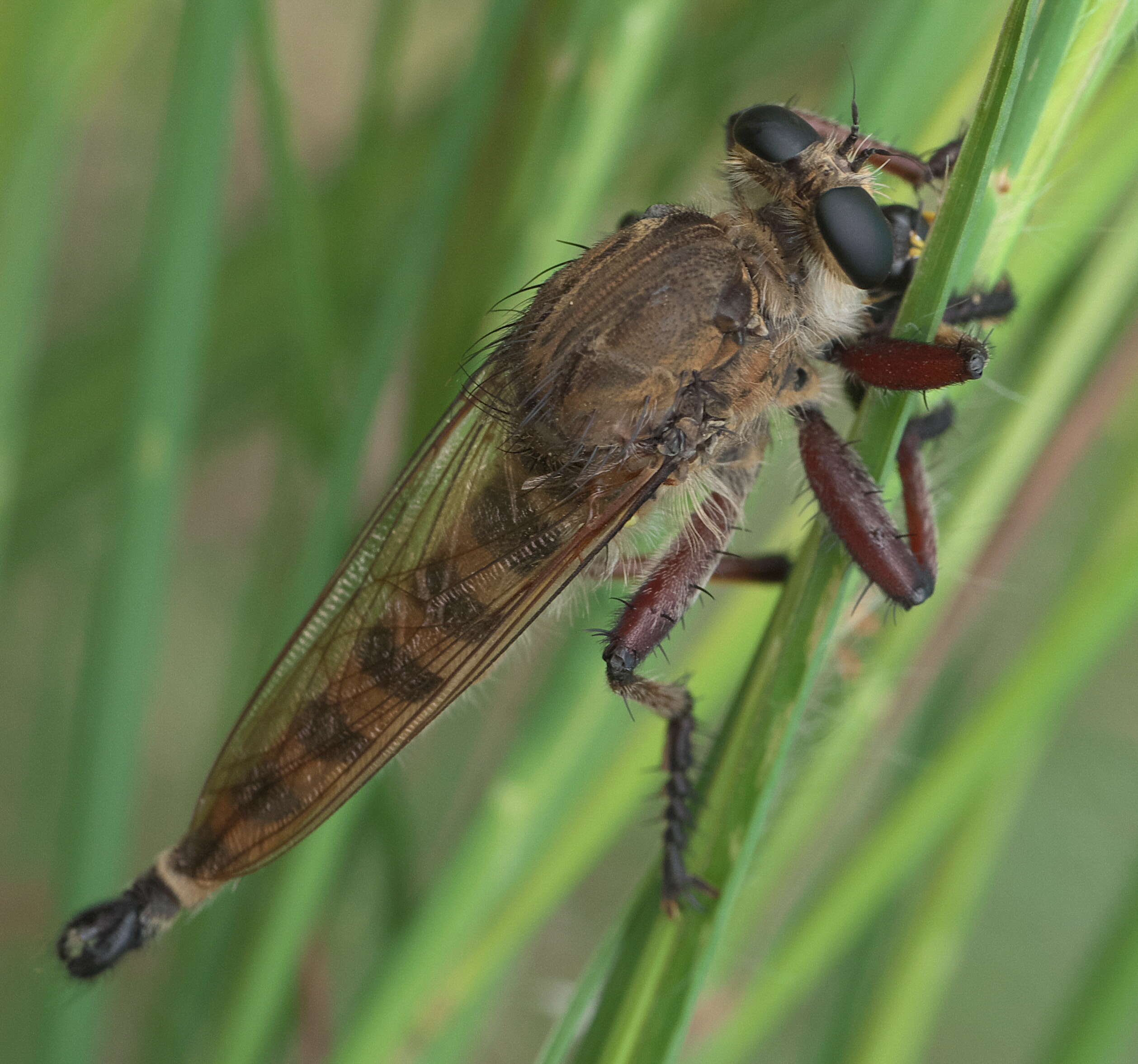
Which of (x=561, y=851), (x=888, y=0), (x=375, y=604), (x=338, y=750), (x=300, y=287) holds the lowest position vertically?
(x=561, y=851)

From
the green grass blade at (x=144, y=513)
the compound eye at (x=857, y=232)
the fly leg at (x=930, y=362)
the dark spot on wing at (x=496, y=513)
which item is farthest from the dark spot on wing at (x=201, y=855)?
the compound eye at (x=857, y=232)

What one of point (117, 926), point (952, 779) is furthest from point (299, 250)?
point (952, 779)

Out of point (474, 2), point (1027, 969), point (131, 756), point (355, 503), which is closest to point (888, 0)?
point (355, 503)

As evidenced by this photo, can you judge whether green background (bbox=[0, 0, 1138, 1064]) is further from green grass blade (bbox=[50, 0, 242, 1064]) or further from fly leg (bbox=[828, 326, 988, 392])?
fly leg (bbox=[828, 326, 988, 392])

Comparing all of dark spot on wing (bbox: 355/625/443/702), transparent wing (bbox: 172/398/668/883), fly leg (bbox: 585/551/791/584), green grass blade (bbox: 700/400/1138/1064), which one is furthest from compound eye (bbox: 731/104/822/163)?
dark spot on wing (bbox: 355/625/443/702)

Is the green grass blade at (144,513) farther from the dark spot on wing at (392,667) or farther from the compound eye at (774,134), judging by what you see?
the compound eye at (774,134)

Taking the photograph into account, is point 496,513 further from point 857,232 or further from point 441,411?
point 857,232

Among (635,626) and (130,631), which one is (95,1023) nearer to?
(130,631)
